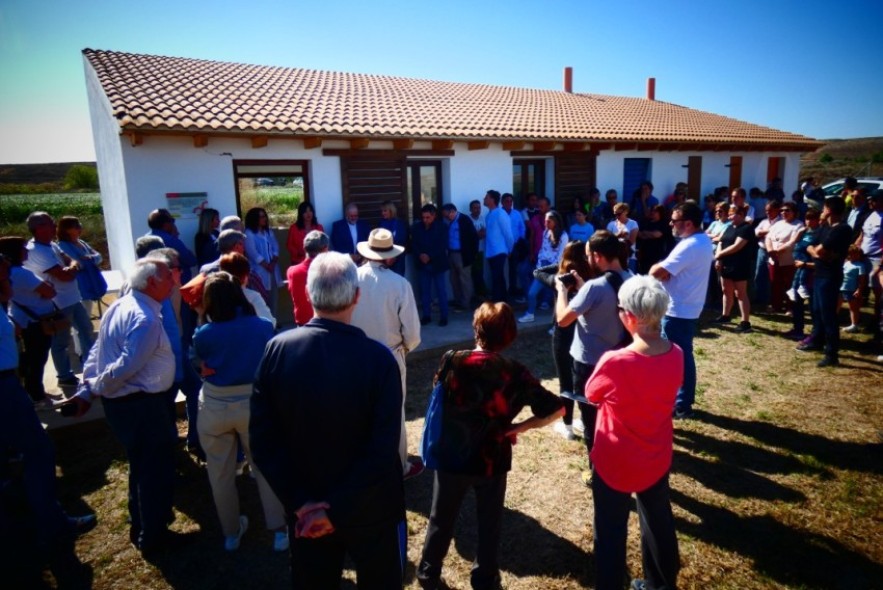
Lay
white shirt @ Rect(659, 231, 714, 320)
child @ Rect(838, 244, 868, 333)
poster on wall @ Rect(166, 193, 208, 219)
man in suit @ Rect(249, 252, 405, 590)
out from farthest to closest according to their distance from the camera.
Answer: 1. child @ Rect(838, 244, 868, 333)
2. poster on wall @ Rect(166, 193, 208, 219)
3. white shirt @ Rect(659, 231, 714, 320)
4. man in suit @ Rect(249, 252, 405, 590)

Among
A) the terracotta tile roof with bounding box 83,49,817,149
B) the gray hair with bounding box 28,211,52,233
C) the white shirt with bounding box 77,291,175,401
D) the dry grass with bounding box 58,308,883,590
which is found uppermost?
the terracotta tile roof with bounding box 83,49,817,149

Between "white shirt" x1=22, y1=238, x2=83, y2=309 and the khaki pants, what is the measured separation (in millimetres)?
3499

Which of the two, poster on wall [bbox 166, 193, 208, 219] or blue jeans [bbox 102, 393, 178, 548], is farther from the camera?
poster on wall [bbox 166, 193, 208, 219]

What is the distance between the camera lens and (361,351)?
6.24 ft

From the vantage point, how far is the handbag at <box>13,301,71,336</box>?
484 centimetres

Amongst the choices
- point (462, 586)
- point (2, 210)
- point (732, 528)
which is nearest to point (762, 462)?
point (732, 528)

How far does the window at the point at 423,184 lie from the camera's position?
381 inches

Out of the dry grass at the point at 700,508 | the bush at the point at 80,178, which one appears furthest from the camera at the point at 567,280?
the bush at the point at 80,178

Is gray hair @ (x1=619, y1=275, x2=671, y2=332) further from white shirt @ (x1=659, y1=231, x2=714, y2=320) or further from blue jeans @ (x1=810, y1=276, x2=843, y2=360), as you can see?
blue jeans @ (x1=810, y1=276, x2=843, y2=360)

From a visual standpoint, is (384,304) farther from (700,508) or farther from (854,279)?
(854,279)

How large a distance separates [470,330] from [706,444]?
393 centimetres

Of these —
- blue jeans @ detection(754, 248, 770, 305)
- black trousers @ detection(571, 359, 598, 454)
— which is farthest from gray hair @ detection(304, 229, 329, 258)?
blue jeans @ detection(754, 248, 770, 305)

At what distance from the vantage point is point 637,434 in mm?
2430

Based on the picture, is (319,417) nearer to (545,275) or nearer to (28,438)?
(28,438)
